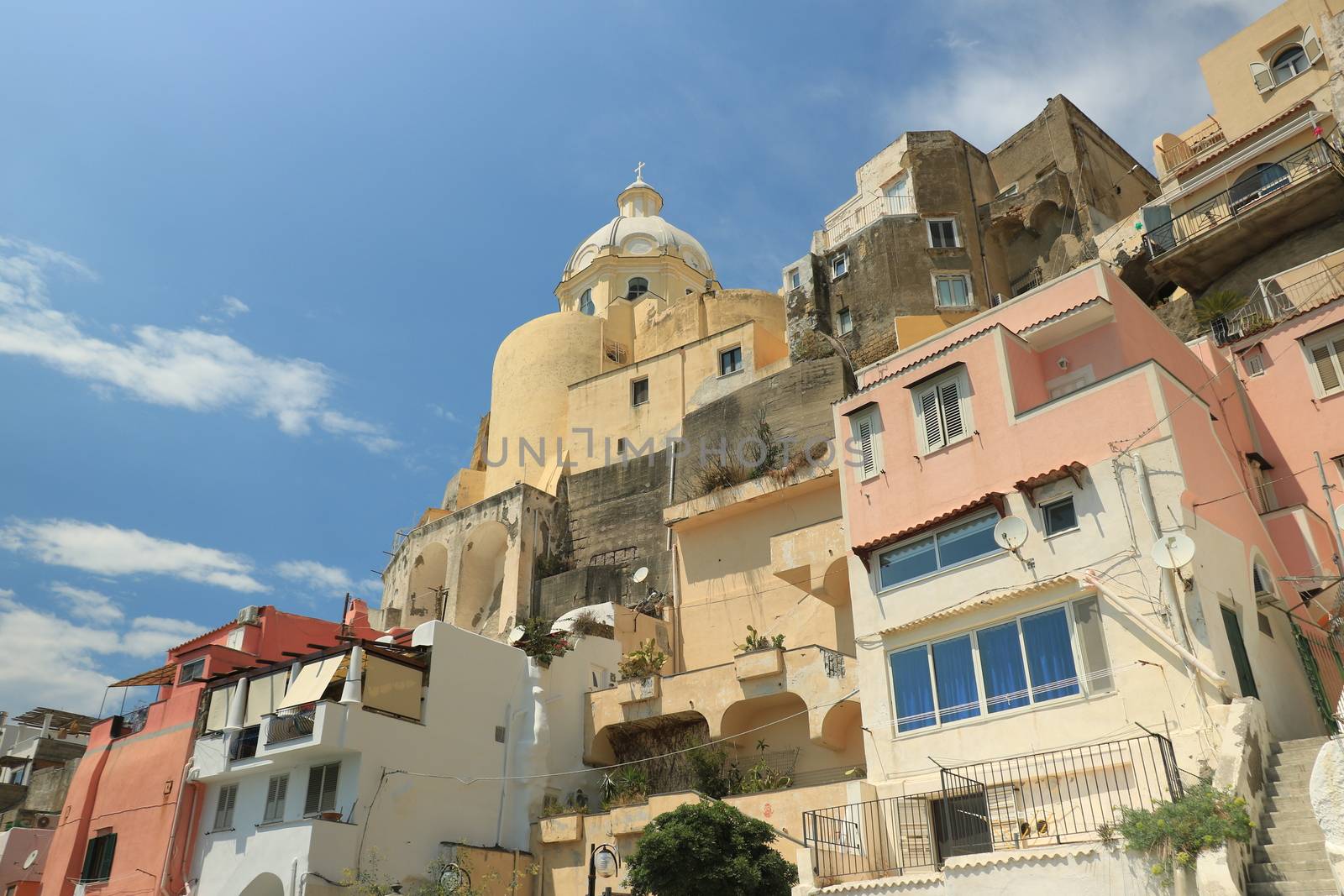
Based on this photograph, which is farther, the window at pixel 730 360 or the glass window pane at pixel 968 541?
the window at pixel 730 360

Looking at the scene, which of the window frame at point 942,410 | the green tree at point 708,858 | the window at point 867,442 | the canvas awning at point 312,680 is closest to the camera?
the green tree at point 708,858

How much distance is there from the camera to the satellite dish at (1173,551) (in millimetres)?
14281

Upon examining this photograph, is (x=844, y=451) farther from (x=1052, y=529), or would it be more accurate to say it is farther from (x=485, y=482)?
(x=485, y=482)

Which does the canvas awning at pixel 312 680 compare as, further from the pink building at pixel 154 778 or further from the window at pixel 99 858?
the window at pixel 99 858

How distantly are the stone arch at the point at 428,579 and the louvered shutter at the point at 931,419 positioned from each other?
23874 mm

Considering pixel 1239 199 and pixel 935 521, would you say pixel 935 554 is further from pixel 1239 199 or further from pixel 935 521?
pixel 1239 199

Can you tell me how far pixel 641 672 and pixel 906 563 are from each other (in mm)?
9903

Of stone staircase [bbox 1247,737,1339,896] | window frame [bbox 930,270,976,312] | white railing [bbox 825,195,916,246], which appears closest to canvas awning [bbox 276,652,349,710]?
stone staircase [bbox 1247,737,1339,896]

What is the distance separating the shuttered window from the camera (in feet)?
65.4

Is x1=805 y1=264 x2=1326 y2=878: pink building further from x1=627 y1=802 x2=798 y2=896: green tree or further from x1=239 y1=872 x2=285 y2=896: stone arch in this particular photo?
A: x1=239 y1=872 x2=285 y2=896: stone arch

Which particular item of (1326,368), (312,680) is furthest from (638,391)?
(1326,368)

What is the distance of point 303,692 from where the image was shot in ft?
75.0

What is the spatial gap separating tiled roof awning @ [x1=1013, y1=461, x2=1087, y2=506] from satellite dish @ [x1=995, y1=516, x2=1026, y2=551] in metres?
0.47

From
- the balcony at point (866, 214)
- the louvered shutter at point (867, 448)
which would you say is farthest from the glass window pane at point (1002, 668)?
the balcony at point (866, 214)
